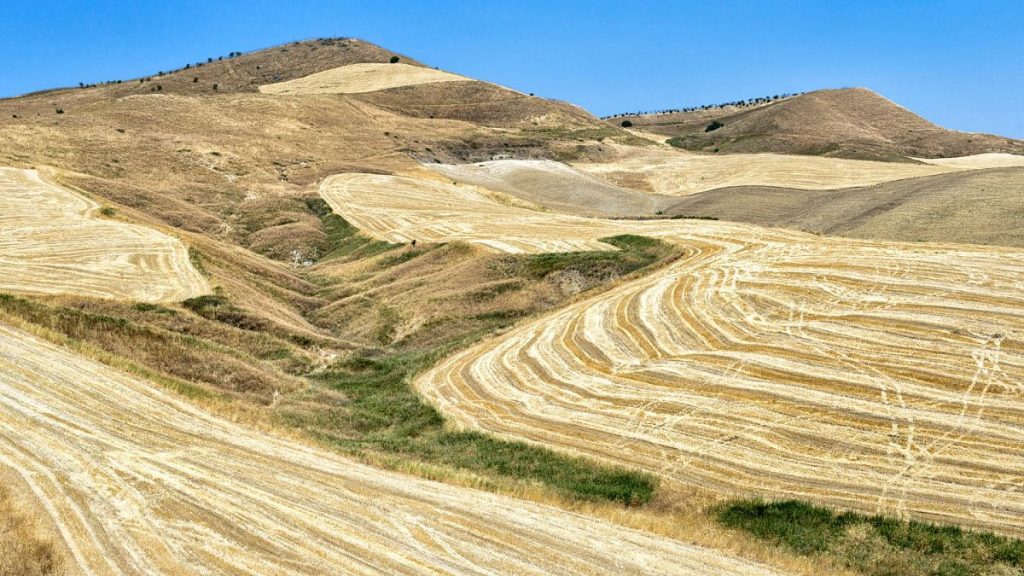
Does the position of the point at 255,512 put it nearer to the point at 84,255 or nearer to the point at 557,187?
the point at 84,255

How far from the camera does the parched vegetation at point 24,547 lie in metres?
11.2

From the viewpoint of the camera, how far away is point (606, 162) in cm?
11638

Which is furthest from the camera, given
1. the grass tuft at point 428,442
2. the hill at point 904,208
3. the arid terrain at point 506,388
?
the hill at point 904,208

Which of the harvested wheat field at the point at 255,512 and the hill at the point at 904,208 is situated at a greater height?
the hill at the point at 904,208

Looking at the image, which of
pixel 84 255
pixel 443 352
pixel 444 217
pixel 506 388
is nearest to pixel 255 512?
pixel 506 388

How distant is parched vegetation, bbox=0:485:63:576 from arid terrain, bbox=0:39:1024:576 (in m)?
0.05

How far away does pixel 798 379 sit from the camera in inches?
944

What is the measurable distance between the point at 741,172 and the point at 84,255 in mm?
79153

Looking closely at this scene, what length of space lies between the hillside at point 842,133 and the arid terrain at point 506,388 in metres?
57.5

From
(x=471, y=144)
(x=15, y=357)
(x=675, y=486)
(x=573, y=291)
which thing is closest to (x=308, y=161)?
(x=471, y=144)

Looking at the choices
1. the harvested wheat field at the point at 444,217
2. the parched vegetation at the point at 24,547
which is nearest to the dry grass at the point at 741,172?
the harvested wheat field at the point at 444,217

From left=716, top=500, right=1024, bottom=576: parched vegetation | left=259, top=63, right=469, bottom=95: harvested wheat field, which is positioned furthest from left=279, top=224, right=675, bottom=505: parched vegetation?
left=259, top=63, right=469, bottom=95: harvested wheat field

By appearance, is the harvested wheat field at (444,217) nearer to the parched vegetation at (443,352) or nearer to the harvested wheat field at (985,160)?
the parched vegetation at (443,352)

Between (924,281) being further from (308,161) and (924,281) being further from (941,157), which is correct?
(941,157)
